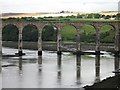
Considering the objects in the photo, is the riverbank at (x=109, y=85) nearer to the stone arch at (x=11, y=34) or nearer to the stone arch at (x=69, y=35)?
the stone arch at (x=11, y=34)

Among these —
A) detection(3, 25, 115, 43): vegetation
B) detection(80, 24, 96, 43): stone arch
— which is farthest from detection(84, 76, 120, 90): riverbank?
detection(80, 24, 96, 43): stone arch

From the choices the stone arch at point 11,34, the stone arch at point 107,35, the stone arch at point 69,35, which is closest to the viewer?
the stone arch at point 107,35

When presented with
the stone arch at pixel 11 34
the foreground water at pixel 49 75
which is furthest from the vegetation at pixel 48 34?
the foreground water at pixel 49 75

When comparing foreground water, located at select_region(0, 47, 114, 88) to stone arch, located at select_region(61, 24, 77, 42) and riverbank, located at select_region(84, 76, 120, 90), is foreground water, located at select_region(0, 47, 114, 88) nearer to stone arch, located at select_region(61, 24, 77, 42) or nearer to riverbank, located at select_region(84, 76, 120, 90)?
riverbank, located at select_region(84, 76, 120, 90)

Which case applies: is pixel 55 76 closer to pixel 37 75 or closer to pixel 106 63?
pixel 37 75

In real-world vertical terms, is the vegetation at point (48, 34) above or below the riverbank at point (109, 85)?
above

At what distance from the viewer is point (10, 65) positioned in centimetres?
8325

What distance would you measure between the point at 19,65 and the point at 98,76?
2226cm

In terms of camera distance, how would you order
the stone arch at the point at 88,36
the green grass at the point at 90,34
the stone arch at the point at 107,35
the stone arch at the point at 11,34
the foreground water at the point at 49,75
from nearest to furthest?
the foreground water at the point at 49,75
the stone arch at the point at 107,35
the green grass at the point at 90,34
the stone arch at the point at 88,36
the stone arch at the point at 11,34

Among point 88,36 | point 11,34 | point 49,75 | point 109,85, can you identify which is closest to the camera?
point 109,85

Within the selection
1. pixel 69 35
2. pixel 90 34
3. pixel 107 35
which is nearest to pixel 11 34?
pixel 69 35

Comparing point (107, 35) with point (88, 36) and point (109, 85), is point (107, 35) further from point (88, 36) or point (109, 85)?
point (109, 85)

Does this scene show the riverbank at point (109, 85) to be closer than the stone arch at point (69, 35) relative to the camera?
Yes

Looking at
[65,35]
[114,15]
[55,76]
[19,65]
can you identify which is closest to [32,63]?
[19,65]
